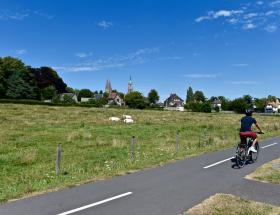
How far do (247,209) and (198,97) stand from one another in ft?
546

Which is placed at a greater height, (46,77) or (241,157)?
(46,77)

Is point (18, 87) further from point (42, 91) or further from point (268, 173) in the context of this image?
point (268, 173)

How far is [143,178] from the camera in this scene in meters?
10.2

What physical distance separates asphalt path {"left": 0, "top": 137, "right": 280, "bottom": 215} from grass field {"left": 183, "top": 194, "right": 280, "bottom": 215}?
0.94ft

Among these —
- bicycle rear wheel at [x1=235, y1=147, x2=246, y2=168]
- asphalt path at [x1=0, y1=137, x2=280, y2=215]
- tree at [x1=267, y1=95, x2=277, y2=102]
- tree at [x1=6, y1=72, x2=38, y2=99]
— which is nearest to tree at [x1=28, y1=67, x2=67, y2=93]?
tree at [x1=6, y1=72, x2=38, y2=99]

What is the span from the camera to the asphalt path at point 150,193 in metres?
6.93

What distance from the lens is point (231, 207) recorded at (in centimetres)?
719

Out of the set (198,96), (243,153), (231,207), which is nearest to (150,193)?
(231,207)

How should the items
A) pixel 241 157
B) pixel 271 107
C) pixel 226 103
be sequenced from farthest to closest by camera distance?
pixel 271 107 < pixel 226 103 < pixel 241 157

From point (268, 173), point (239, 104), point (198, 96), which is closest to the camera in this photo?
point (268, 173)

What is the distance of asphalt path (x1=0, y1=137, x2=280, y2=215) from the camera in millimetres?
6926

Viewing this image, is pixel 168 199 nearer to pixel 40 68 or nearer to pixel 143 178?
pixel 143 178

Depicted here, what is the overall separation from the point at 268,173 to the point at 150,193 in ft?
15.8

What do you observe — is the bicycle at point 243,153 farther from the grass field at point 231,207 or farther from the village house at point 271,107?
the village house at point 271,107
